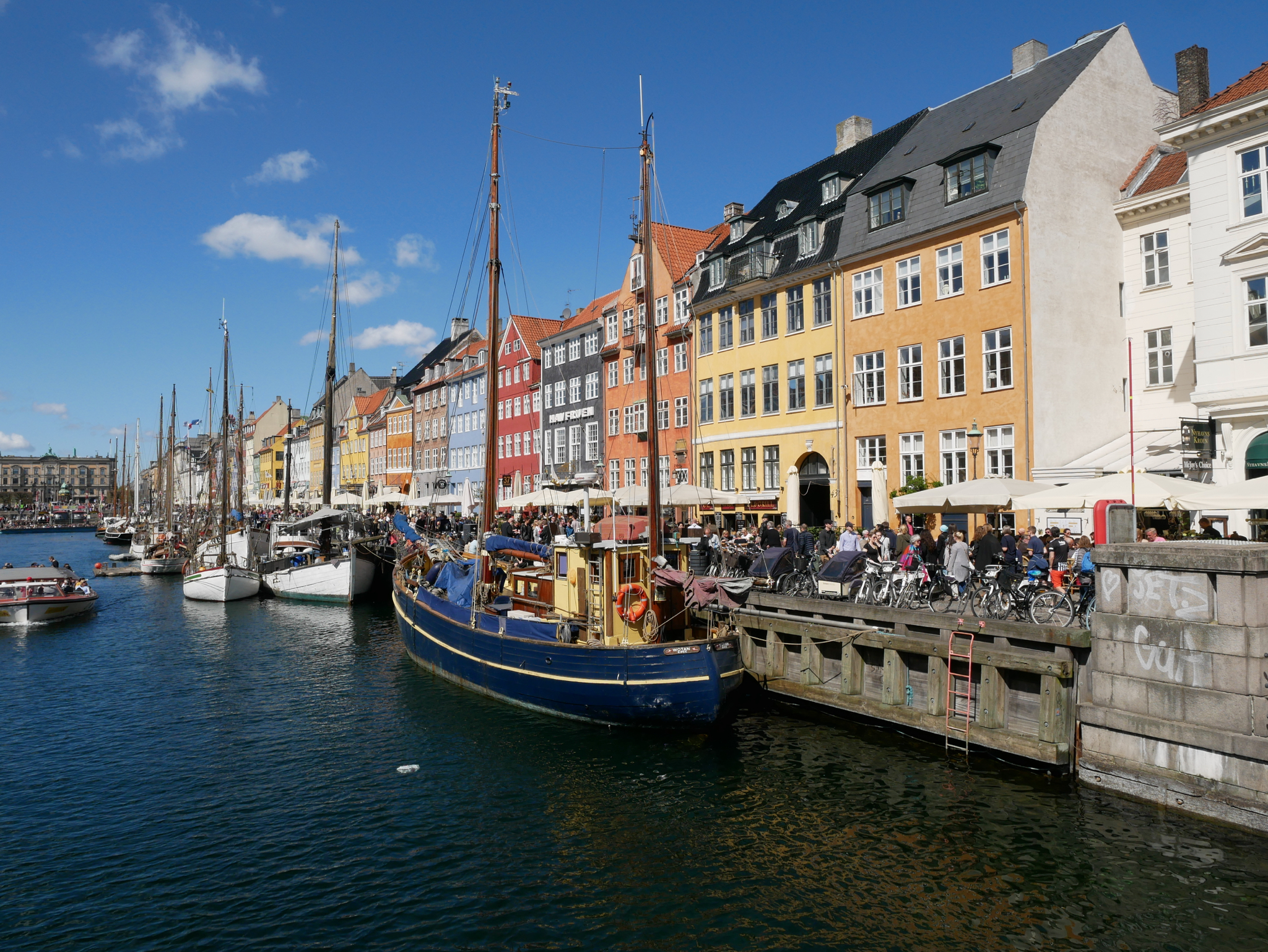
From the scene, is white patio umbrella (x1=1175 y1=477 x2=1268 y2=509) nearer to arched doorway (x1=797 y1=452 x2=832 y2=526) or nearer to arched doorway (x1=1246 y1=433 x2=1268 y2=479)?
arched doorway (x1=1246 y1=433 x2=1268 y2=479)

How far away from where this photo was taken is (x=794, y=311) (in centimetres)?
3672

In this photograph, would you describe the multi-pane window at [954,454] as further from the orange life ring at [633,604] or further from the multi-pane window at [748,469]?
the orange life ring at [633,604]

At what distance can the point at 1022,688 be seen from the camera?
1510cm

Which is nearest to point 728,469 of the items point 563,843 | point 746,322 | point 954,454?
point 746,322

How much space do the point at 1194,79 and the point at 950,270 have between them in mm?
10015

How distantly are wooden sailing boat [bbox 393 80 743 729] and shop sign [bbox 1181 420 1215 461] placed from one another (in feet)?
44.7

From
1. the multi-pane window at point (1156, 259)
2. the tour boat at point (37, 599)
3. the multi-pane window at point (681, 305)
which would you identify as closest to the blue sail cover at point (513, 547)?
the multi-pane window at point (1156, 259)

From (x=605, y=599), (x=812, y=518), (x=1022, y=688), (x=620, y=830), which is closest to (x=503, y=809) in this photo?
(x=620, y=830)

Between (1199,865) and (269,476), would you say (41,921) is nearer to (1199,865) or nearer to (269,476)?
(1199,865)

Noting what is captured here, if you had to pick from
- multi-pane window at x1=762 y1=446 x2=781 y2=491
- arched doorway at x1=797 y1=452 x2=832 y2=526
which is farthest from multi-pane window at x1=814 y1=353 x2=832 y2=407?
multi-pane window at x1=762 y1=446 x2=781 y2=491

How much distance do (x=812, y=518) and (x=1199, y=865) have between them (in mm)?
25757

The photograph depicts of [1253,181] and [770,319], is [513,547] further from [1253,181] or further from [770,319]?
[1253,181]

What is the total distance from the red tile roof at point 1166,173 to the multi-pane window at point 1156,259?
1572 millimetres

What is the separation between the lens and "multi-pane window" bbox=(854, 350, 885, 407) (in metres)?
32.5
